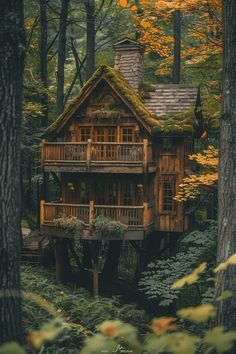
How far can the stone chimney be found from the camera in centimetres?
2291

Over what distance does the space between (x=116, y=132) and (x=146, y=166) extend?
2.69 metres

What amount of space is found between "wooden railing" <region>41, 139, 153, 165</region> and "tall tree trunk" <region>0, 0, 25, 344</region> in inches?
553

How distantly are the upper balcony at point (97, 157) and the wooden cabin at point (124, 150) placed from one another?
1.6 inches

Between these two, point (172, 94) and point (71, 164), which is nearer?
point (71, 164)

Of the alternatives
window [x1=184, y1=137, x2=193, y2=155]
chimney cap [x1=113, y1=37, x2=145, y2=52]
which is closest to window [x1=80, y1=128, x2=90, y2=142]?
chimney cap [x1=113, y1=37, x2=145, y2=52]

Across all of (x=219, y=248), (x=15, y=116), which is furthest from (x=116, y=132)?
(x=15, y=116)

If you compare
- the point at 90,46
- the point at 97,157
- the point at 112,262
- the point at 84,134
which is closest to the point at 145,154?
the point at 97,157

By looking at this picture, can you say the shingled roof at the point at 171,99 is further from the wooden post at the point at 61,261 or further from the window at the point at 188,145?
the wooden post at the point at 61,261

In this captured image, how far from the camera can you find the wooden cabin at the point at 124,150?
800 inches

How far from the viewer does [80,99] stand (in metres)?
21.7

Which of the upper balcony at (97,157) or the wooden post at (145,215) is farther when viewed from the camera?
the upper balcony at (97,157)

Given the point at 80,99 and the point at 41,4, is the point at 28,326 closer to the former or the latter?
the point at 80,99

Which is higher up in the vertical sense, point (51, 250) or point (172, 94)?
point (172, 94)

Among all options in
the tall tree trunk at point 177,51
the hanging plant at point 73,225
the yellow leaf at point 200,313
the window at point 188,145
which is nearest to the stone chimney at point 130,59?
the window at point 188,145
